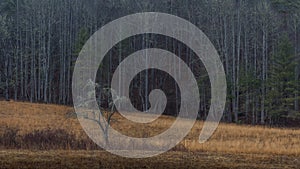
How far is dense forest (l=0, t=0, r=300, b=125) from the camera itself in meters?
41.8

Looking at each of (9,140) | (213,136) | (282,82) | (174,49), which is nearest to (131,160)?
(9,140)

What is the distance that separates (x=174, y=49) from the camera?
5294cm

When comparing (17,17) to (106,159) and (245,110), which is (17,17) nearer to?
(245,110)

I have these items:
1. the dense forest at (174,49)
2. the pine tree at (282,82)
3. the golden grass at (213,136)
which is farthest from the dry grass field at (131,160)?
the dense forest at (174,49)

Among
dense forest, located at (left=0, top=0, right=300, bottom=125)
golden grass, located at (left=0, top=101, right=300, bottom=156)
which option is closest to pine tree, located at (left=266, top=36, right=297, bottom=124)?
Result: dense forest, located at (left=0, top=0, right=300, bottom=125)

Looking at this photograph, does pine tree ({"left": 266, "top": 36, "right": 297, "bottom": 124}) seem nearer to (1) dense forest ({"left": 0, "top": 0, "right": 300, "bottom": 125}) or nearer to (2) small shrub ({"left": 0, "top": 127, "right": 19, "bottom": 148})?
(1) dense forest ({"left": 0, "top": 0, "right": 300, "bottom": 125})

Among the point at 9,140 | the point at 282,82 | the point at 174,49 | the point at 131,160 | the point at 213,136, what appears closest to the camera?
the point at 131,160

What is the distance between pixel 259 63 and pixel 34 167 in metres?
41.0

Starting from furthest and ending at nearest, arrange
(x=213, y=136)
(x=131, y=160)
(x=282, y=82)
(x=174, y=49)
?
1. (x=174, y=49)
2. (x=282, y=82)
3. (x=213, y=136)
4. (x=131, y=160)

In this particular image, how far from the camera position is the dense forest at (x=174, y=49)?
1646 inches

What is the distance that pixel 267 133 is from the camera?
26.1 meters

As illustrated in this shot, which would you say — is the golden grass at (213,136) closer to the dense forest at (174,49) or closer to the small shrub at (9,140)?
the small shrub at (9,140)

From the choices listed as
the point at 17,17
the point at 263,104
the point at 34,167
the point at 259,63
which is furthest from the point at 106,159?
the point at 17,17

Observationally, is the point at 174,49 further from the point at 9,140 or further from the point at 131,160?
the point at 131,160
